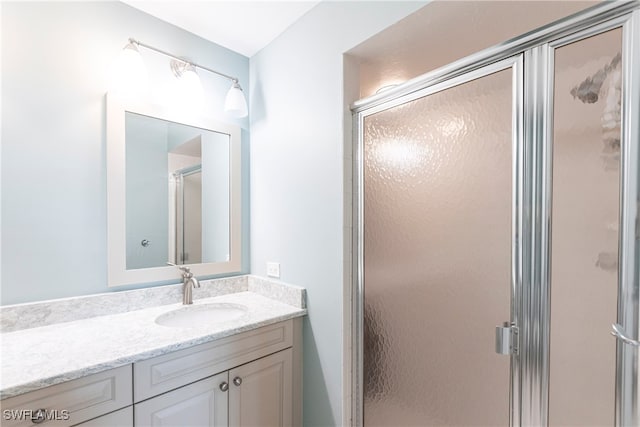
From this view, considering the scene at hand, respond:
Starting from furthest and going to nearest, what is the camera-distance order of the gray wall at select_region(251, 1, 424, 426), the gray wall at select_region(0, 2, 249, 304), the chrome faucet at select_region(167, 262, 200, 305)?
the chrome faucet at select_region(167, 262, 200, 305)
the gray wall at select_region(251, 1, 424, 426)
the gray wall at select_region(0, 2, 249, 304)

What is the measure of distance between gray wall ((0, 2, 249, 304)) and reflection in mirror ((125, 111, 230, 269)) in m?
0.14

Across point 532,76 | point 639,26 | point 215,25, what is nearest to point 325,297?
point 532,76

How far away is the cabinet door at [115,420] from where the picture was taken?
3.25ft

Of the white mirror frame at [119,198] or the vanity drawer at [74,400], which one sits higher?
the white mirror frame at [119,198]

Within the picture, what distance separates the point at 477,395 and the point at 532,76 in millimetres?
1094

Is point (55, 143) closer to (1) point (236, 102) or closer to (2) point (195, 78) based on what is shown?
(2) point (195, 78)

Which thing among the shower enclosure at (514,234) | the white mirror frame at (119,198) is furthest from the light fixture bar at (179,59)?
the shower enclosure at (514,234)

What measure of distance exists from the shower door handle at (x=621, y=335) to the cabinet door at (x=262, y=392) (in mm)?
1290

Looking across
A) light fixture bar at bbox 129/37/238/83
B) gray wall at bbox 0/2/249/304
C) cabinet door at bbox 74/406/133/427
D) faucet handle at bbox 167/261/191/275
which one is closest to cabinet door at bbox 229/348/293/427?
cabinet door at bbox 74/406/133/427

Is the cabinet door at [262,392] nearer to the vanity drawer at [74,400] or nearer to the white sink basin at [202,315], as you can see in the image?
the white sink basin at [202,315]

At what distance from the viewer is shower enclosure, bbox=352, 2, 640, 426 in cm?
79

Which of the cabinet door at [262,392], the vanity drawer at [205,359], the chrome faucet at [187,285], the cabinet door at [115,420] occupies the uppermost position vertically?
the chrome faucet at [187,285]

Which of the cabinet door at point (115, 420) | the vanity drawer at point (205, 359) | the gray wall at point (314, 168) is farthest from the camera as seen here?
the gray wall at point (314, 168)

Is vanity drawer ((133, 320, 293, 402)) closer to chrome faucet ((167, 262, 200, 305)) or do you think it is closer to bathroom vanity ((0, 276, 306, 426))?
bathroom vanity ((0, 276, 306, 426))
